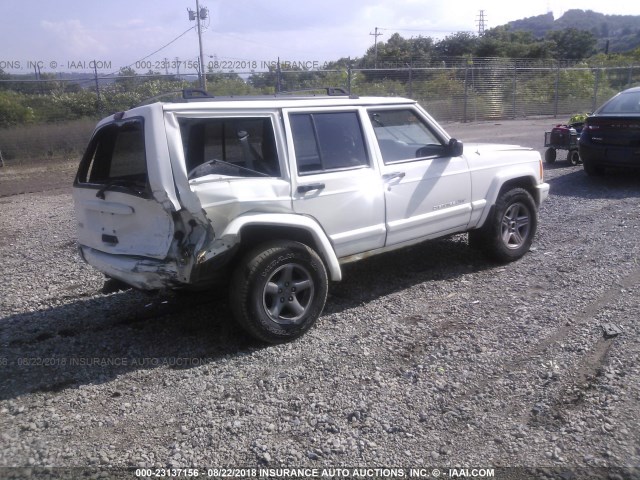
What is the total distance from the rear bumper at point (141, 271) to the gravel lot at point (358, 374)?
578mm

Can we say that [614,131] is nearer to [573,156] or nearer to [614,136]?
[614,136]

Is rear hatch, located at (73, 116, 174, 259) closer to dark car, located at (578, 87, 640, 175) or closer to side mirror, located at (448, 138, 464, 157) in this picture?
side mirror, located at (448, 138, 464, 157)

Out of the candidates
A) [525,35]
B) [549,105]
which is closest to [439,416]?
[549,105]

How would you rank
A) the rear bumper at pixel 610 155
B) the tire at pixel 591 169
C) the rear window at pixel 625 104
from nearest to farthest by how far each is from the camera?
the rear bumper at pixel 610 155 → the rear window at pixel 625 104 → the tire at pixel 591 169

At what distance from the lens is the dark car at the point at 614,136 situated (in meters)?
9.84

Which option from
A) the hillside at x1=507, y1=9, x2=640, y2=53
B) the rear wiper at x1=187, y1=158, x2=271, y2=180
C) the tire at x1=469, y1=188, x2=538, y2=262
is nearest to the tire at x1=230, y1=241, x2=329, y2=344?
→ the rear wiper at x1=187, y1=158, x2=271, y2=180

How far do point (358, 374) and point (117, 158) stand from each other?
2.48m

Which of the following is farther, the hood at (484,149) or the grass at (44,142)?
the grass at (44,142)

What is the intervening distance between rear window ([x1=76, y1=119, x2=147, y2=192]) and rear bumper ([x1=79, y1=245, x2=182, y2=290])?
0.53 m

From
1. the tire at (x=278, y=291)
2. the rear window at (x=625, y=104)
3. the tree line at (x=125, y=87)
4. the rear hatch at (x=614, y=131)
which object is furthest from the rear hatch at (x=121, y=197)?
the tree line at (x=125, y=87)

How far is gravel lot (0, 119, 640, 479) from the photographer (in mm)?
3279

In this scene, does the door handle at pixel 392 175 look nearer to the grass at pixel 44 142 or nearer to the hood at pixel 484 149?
the hood at pixel 484 149

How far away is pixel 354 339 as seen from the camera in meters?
4.66

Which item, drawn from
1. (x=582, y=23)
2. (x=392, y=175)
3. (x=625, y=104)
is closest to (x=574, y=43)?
(x=625, y=104)
